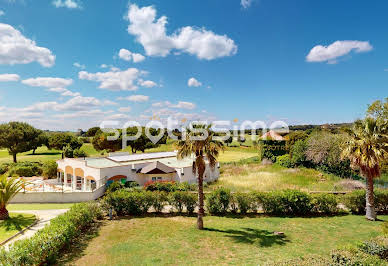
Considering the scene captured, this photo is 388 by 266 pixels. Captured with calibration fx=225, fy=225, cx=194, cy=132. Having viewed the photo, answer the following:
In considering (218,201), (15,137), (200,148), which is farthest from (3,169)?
(200,148)

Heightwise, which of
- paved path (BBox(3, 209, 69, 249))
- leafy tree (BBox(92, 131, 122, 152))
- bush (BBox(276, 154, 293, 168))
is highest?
leafy tree (BBox(92, 131, 122, 152))

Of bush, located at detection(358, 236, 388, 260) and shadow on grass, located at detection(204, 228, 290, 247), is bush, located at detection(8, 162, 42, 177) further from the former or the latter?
bush, located at detection(358, 236, 388, 260)

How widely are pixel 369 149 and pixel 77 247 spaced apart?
22.4 metres

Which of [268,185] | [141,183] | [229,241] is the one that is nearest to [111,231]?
[229,241]

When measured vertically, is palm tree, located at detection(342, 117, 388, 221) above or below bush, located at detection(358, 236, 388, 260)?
above

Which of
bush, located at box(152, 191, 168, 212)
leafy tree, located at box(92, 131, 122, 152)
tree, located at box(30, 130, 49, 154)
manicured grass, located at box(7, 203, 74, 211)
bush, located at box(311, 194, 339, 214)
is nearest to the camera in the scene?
bush, located at box(311, 194, 339, 214)

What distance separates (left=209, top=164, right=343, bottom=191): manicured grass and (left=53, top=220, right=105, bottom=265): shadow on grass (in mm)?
17469

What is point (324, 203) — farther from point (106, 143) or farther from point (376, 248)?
point (106, 143)

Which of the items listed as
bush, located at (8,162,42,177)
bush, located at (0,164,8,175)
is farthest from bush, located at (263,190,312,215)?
bush, located at (0,164,8,175)

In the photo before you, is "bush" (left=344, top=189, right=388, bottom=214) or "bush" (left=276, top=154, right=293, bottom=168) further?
"bush" (left=276, top=154, right=293, bottom=168)

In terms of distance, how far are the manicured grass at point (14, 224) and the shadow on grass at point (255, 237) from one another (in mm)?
14458

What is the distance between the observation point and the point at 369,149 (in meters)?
17.9

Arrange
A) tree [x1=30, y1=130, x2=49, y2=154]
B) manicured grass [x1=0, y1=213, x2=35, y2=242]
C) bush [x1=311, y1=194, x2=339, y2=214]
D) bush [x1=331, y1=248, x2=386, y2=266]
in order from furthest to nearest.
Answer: tree [x1=30, y1=130, x2=49, y2=154], bush [x1=311, y1=194, x2=339, y2=214], manicured grass [x1=0, y1=213, x2=35, y2=242], bush [x1=331, y1=248, x2=386, y2=266]

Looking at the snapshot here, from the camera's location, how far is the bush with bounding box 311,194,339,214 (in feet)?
66.6
